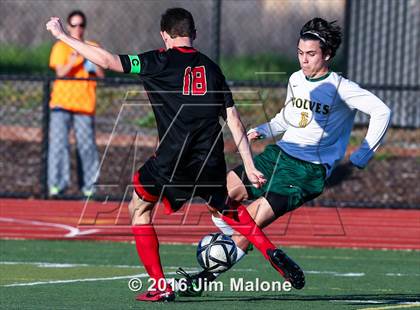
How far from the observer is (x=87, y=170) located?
54.6 ft

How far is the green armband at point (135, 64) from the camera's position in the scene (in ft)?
28.9

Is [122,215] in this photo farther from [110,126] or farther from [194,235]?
[110,126]

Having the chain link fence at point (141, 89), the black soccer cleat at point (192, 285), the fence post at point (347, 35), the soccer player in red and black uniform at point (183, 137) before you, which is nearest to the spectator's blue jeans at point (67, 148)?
the chain link fence at point (141, 89)

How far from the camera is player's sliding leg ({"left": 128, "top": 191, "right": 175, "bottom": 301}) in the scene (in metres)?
9.04

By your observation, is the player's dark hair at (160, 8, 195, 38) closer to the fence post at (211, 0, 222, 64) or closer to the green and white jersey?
the green and white jersey

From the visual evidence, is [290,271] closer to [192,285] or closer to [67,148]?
[192,285]

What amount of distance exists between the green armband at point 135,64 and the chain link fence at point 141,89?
723cm

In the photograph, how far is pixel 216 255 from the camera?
920cm

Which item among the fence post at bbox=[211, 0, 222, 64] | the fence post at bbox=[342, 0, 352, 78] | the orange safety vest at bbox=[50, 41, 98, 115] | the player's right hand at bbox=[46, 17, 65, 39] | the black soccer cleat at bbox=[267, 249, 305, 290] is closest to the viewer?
the player's right hand at bbox=[46, 17, 65, 39]

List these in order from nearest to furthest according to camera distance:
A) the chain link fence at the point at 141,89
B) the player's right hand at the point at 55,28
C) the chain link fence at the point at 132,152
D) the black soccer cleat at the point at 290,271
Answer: the player's right hand at the point at 55,28, the black soccer cleat at the point at 290,271, the chain link fence at the point at 132,152, the chain link fence at the point at 141,89

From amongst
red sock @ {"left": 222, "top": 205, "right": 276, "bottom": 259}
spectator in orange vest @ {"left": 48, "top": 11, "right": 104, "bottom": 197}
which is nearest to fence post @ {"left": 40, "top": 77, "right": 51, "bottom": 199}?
spectator in orange vest @ {"left": 48, "top": 11, "right": 104, "bottom": 197}

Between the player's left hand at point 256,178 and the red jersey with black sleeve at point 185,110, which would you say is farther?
the red jersey with black sleeve at point 185,110

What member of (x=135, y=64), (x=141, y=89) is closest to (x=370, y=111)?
(x=135, y=64)

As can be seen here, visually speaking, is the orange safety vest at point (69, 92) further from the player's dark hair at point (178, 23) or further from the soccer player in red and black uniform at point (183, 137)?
the player's dark hair at point (178, 23)
